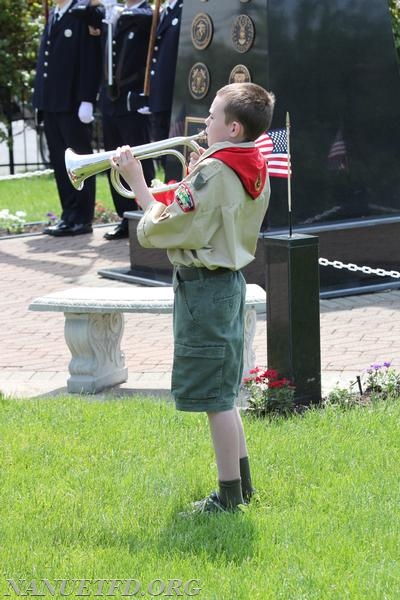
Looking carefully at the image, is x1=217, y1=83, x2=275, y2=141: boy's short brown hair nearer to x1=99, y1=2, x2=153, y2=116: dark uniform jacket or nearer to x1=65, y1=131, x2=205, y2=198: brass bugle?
x1=65, y1=131, x2=205, y2=198: brass bugle

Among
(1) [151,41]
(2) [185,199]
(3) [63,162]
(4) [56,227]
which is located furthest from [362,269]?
(3) [63,162]

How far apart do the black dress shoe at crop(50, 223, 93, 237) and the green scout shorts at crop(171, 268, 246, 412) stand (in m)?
8.43

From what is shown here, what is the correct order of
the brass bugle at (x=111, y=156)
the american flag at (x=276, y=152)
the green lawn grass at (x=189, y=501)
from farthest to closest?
the american flag at (x=276, y=152)
the brass bugle at (x=111, y=156)
the green lawn grass at (x=189, y=501)

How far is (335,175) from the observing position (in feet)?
32.0

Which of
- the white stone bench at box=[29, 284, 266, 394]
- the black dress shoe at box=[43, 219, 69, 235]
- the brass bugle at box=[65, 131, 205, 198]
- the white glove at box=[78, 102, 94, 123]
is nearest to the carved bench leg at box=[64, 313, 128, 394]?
the white stone bench at box=[29, 284, 266, 394]

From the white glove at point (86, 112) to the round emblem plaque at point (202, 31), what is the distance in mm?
2770

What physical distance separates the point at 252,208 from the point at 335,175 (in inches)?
205

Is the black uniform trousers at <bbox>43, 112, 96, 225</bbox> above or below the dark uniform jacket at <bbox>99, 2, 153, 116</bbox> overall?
below

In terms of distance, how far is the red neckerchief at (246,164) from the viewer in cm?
453

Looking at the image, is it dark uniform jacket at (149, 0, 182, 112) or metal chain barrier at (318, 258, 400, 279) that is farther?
dark uniform jacket at (149, 0, 182, 112)

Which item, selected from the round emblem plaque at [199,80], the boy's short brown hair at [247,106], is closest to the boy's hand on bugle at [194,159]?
the boy's short brown hair at [247,106]

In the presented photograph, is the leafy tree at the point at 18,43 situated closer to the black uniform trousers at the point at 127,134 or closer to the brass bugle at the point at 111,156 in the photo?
the black uniform trousers at the point at 127,134

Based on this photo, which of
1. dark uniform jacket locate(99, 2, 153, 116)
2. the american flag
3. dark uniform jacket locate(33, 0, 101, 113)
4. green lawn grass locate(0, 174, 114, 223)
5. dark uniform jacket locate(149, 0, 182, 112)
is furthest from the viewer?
green lawn grass locate(0, 174, 114, 223)

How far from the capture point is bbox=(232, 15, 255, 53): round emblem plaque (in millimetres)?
9383
